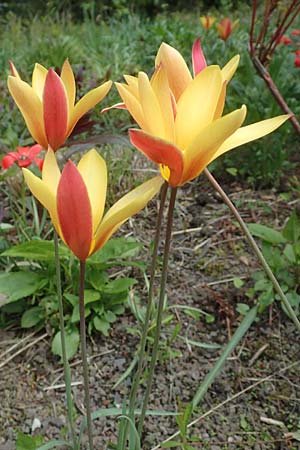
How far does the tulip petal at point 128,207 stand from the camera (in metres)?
0.64

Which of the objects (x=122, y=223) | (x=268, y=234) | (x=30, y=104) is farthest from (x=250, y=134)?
(x=268, y=234)

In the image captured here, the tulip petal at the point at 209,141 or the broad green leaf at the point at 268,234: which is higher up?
the tulip petal at the point at 209,141

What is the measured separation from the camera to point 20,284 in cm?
150

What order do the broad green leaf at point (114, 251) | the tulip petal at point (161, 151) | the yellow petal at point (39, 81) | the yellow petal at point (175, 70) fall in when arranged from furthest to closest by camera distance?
the broad green leaf at point (114, 251)
the yellow petal at point (39, 81)
the yellow petal at point (175, 70)
the tulip petal at point (161, 151)

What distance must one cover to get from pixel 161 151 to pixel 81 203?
106mm

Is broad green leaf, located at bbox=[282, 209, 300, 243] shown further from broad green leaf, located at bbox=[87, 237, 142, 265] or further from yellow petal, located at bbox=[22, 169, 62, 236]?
yellow petal, located at bbox=[22, 169, 62, 236]

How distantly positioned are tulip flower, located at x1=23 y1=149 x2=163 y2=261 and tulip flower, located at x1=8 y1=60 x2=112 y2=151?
0.08m

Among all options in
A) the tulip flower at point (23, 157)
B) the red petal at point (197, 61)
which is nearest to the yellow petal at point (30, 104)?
the red petal at point (197, 61)

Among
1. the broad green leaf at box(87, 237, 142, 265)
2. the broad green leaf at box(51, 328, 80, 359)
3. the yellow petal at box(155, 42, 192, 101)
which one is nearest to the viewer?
the yellow petal at box(155, 42, 192, 101)

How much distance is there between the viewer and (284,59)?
236 cm

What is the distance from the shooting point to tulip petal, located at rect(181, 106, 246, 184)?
611mm

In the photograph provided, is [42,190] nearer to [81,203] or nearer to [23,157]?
[81,203]

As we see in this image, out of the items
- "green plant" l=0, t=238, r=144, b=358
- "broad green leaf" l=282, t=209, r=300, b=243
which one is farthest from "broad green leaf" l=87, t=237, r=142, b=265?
"broad green leaf" l=282, t=209, r=300, b=243

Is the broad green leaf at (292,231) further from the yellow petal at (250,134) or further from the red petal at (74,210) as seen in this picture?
the red petal at (74,210)
